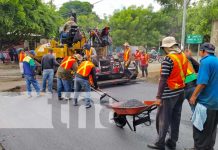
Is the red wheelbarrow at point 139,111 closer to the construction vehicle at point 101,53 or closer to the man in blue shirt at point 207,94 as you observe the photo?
the man in blue shirt at point 207,94

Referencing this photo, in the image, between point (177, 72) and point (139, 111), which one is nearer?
point (177, 72)

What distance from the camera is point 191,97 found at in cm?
481

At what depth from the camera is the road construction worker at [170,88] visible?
4992mm

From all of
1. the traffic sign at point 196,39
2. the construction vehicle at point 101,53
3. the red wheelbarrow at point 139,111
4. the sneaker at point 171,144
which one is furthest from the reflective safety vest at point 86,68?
the traffic sign at point 196,39

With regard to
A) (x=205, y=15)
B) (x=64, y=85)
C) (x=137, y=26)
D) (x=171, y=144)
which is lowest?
(x=171, y=144)

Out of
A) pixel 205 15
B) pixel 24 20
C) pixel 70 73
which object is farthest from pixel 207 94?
pixel 24 20

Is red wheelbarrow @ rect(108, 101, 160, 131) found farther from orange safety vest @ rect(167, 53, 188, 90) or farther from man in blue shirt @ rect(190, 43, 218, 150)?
man in blue shirt @ rect(190, 43, 218, 150)

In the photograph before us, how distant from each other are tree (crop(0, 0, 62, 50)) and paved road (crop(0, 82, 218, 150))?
1176cm

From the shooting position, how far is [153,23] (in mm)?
40375

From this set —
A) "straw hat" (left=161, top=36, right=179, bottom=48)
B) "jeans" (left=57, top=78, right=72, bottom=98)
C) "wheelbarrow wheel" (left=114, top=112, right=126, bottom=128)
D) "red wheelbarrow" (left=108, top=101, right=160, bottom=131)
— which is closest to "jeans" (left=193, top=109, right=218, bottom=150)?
"red wheelbarrow" (left=108, top=101, right=160, bottom=131)

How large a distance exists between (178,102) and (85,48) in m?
8.32

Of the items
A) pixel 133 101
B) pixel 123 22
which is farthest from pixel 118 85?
pixel 123 22

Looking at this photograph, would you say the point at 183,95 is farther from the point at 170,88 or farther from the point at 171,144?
the point at 171,144

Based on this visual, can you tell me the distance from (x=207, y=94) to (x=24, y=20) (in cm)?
1790
